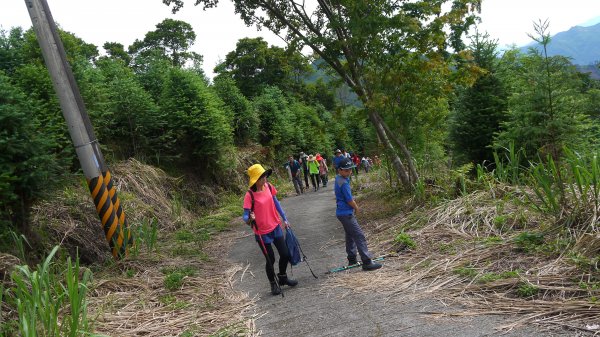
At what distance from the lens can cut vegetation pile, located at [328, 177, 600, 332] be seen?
3680 millimetres

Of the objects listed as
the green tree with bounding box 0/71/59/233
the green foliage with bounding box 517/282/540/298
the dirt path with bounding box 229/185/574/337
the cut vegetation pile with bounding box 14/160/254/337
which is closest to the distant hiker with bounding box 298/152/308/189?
the cut vegetation pile with bounding box 14/160/254/337

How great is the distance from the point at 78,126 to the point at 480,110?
39.0 feet

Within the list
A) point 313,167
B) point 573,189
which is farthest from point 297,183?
point 573,189

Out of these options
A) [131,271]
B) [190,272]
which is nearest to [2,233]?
[131,271]

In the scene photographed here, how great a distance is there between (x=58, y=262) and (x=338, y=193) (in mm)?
4111

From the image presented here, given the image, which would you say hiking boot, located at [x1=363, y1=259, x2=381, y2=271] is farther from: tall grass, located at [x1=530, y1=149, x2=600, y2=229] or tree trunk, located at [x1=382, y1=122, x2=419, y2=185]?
tree trunk, located at [x1=382, y1=122, x2=419, y2=185]

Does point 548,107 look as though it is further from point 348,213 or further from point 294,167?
point 294,167

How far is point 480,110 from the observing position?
14375 millimetres

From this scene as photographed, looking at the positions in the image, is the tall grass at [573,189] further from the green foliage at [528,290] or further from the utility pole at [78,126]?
the utility pole at [78,126]

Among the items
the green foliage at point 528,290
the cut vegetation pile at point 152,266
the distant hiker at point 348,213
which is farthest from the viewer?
the distant hiker at point 348,213

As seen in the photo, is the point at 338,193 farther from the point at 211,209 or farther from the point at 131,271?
the point at 211,209

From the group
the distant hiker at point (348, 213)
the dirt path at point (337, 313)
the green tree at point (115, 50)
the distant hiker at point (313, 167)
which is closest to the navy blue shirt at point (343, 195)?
the distant hiker at point (348, 213)

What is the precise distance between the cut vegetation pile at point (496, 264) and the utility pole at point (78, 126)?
13.0 ft

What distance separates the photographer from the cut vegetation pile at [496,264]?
12.1 feet
